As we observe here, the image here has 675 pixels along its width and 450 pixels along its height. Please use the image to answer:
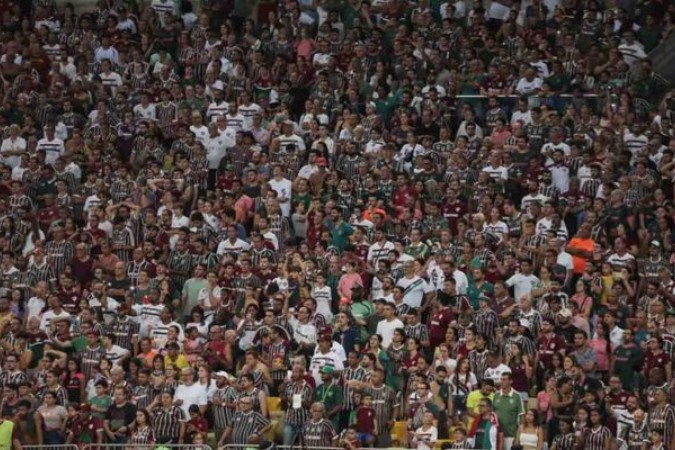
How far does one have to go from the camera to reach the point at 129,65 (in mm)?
37094

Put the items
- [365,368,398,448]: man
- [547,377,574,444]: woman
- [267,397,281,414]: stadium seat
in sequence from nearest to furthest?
[547,377,574,444]: woman, [365,368,398,448]: man, [267,397,281,414]: stadium seat

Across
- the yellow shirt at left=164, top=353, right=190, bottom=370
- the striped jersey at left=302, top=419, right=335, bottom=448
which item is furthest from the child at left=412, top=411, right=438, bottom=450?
the yellow shirt at left=164, top=353, right=190, bottom=370

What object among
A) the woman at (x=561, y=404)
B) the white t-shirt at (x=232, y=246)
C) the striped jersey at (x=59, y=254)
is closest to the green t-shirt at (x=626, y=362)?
the woman at (x=561, y=404)

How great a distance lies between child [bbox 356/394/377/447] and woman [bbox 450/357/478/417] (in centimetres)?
106

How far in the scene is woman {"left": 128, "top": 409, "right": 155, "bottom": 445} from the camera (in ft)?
93.4

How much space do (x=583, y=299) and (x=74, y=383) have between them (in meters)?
6.91

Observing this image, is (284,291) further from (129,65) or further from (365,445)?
(129,65)

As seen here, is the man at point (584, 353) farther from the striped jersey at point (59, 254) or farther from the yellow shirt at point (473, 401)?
the striped jersey at point (59, 254)

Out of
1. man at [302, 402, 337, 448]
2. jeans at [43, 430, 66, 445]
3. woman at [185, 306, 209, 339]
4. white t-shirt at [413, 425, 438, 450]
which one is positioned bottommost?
jeans at [43, 430, 66, 445]

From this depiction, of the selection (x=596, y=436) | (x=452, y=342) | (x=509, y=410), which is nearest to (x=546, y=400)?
(x=509, y=410)

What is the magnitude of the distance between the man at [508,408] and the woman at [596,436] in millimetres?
889

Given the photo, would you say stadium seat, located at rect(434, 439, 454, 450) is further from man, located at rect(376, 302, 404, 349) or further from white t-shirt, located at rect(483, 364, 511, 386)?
man, located at rect(376, 302, 404, 349)

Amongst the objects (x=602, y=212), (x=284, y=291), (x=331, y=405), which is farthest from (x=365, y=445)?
(x=602, y=212)

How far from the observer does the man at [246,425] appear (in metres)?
28.2
